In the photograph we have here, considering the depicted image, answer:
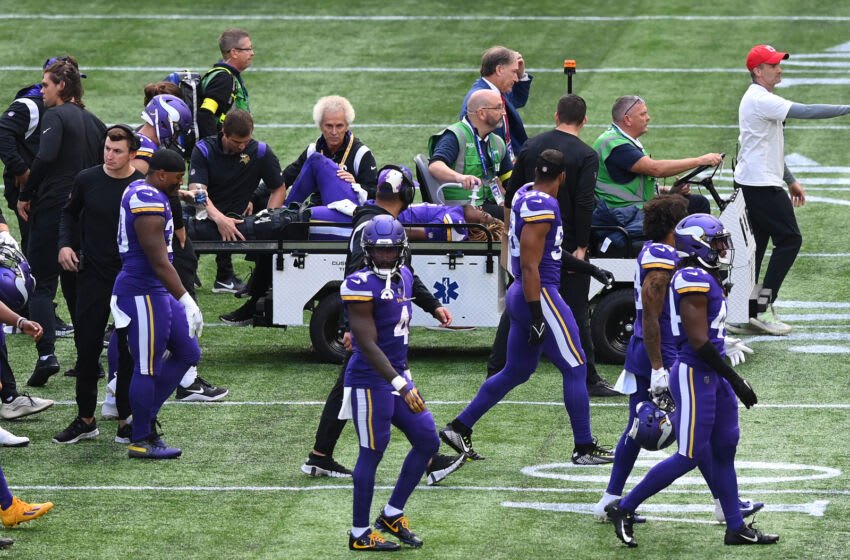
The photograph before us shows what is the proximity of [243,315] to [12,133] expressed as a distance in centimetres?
218

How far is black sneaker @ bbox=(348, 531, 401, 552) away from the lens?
8.27m

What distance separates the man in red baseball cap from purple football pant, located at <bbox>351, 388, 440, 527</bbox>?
16.8 ft

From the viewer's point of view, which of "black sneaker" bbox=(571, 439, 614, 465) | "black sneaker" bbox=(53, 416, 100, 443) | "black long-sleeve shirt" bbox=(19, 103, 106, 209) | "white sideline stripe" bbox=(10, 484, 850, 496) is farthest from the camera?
"black long-sleeve shirt" bbox=(19, 103, 106, 209)

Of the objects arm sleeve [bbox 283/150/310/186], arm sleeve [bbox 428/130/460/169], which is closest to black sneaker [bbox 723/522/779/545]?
arm sleeve [bbox 428/130/460/169]

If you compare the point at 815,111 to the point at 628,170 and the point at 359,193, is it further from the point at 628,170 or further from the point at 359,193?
the point at 359,193

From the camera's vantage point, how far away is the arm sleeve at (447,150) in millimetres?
11844

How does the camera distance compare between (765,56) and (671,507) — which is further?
(765,56)

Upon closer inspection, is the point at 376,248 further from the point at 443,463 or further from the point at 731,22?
the point at 731,22

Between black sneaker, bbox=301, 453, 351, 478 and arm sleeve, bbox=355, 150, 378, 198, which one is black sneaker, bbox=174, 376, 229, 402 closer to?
black sneaker, bbox=301, 453, 351, 478

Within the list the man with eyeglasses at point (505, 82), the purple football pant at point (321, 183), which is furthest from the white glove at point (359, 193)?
the man with eyeglasses at point (505, 82)

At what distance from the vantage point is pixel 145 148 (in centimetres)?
1147

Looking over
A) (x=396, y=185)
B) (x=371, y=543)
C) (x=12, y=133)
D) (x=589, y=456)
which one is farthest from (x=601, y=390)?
(x=12, y=133)

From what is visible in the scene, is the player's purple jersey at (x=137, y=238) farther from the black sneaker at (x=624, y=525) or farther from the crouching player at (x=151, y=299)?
the black sneaker at (x=624, y=525)

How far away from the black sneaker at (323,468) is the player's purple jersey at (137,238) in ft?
4.40
